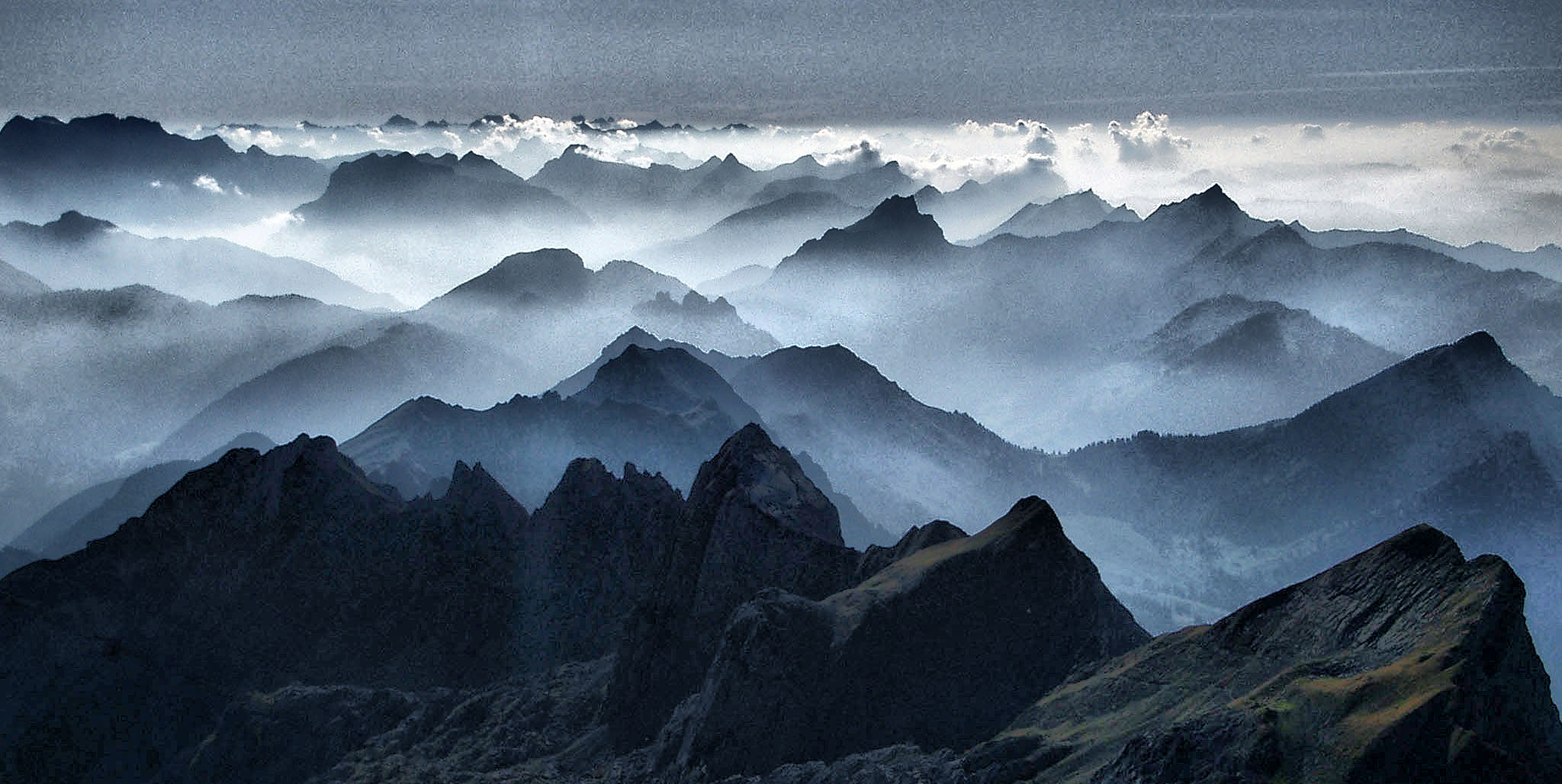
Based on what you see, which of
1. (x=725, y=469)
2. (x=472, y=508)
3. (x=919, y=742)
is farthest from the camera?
(x=472, y=508)

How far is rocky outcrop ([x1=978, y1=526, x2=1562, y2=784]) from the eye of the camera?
238ft

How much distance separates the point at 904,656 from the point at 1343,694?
47.4 m

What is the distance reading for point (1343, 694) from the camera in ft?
253

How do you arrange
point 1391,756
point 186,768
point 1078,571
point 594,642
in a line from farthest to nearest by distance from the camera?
point 594,642 < point 186,768 < point 1078,571 < point 1391,756

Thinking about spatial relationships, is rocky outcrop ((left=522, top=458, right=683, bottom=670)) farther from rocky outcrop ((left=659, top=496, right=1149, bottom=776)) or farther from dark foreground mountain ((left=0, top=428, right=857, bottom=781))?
rocky outcrop ((left=659, top=496, right=1149, bottom=776))

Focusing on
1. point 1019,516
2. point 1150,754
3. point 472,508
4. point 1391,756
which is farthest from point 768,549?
point 1391,756

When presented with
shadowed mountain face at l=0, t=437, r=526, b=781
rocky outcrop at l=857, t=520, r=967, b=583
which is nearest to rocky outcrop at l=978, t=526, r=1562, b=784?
rocky outcrop at l=857, t=520, r=967, b=583

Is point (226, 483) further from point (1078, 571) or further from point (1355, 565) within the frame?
point (1355, 565)

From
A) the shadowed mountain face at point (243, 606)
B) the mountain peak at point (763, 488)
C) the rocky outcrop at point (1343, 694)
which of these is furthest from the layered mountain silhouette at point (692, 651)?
the mountain peak at point (763, 488)

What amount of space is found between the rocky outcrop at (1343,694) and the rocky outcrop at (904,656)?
12.2 metres

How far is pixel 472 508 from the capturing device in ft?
579

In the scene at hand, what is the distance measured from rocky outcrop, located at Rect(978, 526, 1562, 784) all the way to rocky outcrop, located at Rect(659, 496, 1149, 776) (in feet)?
39.9

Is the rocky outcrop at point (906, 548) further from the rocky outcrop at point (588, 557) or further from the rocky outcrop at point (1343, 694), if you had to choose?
the rocky outcrop at point (1343, 694)

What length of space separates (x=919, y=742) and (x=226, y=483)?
113100 mm
